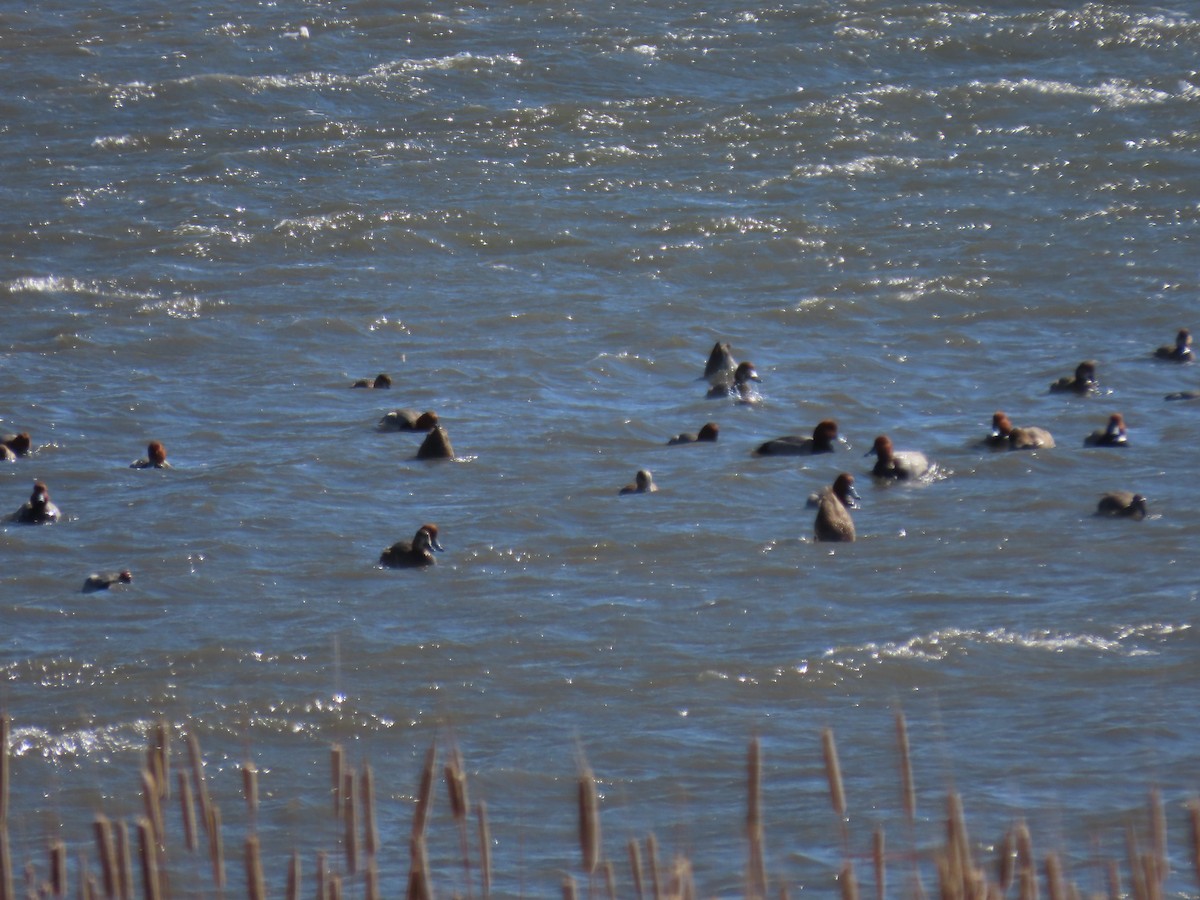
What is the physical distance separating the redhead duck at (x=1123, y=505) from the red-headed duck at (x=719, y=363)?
647 centimetres

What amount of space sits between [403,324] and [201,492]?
7.68 m

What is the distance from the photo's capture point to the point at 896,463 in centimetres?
1698

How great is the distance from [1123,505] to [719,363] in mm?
6900

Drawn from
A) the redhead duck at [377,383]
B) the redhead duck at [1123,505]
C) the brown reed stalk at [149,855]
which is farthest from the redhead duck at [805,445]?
the brown reed stalk at [149,855]

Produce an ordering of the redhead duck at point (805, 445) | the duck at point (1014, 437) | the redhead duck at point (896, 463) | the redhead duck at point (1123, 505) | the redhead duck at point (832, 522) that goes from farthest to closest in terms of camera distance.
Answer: the redhead duck at point (805, 445) → the duck at point (1014, 437) → the redhead duck at point (896, 463) → the redhead duck at point (1123, 505) → the redhead duck at point (832, 522)

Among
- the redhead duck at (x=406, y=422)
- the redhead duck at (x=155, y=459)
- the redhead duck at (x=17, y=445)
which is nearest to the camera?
the redhead duck at (x=155, y=459)

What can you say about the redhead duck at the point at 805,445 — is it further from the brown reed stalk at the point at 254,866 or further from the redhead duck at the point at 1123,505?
the brown reed stalk at the point at 254,866

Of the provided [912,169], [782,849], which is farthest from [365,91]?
[782,849]

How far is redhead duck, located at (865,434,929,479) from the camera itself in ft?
55.5

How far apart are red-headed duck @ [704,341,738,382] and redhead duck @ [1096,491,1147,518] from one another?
6.47m

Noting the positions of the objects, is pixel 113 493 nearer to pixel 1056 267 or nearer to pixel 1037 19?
pixel 1056 267

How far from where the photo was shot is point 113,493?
16.7 meters

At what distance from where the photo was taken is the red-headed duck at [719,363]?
21.1 metres

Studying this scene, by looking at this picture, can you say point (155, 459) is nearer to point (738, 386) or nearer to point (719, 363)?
point (738, 386)
